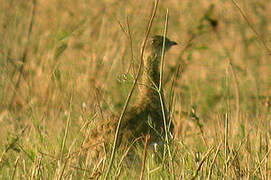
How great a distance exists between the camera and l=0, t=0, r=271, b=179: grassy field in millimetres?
3529

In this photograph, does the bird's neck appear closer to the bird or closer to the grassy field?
the bird

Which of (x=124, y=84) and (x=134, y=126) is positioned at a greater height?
(x=124, y=84)

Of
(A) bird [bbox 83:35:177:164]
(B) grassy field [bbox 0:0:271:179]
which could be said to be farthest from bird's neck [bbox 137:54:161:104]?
(B) grassy field [bbox 0:0:271:179]

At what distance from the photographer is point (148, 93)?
4.69 metres

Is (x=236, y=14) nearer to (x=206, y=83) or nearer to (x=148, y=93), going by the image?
(x=206, y=83)

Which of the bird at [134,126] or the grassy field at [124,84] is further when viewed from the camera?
the bird at [134,126]

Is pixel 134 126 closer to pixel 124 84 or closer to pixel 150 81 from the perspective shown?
pixel 124 84

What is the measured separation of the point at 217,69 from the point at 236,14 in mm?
823

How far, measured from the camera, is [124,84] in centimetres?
448

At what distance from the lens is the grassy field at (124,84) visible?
11.6 feet

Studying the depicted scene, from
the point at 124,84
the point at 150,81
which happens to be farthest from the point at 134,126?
the point at 150,81

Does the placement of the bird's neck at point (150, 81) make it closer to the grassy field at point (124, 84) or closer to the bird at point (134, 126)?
the bird at point (134, 126)

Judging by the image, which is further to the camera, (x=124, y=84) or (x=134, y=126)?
(x=124, y=84)

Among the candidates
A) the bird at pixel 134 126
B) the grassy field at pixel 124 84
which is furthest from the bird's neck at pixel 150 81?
the grassy field at pixel 124 84
